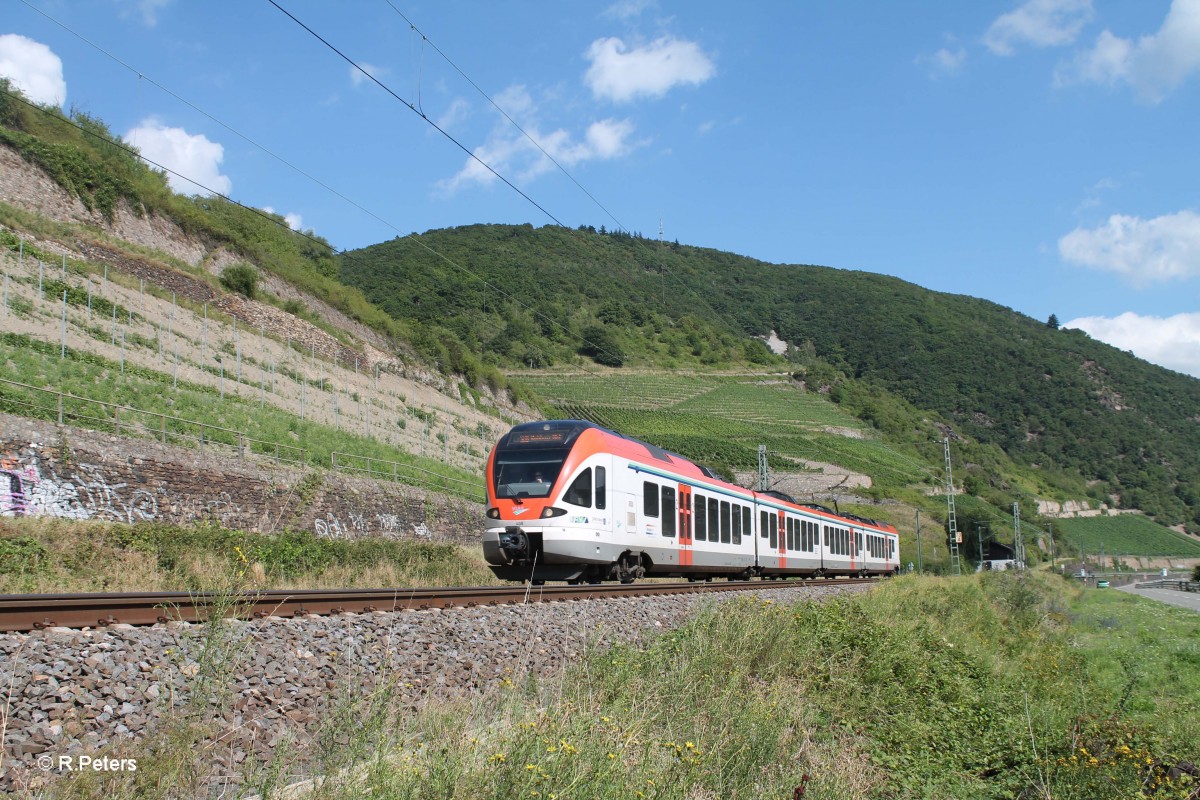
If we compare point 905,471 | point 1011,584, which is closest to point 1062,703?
point 1011,584

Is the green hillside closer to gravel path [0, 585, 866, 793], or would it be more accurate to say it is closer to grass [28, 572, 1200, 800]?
grass [28, 572, 1200, 800]

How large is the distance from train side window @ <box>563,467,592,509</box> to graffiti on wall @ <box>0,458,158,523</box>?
9.29 meters

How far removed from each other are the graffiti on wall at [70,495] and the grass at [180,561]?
271 centimetres

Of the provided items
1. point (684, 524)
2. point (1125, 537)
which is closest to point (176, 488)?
point (684, 524)

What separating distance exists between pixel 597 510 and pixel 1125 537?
422 feet

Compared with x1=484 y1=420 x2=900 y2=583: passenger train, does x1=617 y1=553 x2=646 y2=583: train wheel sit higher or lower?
lower

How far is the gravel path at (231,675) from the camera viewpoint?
5.03 m

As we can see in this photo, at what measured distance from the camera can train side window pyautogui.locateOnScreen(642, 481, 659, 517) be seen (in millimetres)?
18156

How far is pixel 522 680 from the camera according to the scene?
8.04 meters

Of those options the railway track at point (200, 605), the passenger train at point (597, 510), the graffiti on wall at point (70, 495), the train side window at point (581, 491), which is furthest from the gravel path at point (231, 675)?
the graffiti on wall at point (70, 495)

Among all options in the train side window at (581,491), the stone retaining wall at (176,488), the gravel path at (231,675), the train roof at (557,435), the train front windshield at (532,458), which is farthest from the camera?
the stone retaining wall at (176,488)

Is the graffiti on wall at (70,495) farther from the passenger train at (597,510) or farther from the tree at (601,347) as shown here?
the tree at (601,347)

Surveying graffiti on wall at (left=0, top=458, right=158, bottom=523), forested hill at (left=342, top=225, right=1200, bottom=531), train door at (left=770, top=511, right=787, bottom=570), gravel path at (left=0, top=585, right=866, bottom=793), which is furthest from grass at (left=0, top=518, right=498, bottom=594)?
forested hill at (left=342, top=225, right=1200, bottom=531)

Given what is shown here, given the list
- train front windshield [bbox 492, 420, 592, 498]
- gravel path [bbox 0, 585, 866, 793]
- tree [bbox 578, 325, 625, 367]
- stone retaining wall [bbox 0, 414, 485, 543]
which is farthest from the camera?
tree [bbox 578, 325, 625, 367]
